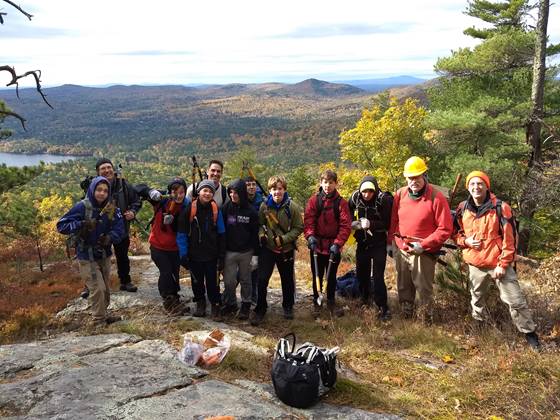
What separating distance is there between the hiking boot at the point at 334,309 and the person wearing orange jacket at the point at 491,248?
6.28 feet

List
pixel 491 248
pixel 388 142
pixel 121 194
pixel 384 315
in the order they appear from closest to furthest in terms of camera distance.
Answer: pixel 491 248 < pixel 384 315 < pixel 121 194 < pixel 388 142

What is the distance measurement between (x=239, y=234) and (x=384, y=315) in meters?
2.24

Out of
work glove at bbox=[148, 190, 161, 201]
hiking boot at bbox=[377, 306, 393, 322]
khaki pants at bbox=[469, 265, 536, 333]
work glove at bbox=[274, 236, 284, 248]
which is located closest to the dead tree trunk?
hiking boot at bbox=[377, 306, 393, 322]

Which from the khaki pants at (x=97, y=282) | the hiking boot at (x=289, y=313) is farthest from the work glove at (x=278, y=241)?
the khaki pants at (x=97, y=282)

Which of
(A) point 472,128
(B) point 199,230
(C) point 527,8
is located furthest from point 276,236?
(C) point 527,8

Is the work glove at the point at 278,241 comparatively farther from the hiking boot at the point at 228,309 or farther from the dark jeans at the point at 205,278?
the hiking boot at the point at 228,309

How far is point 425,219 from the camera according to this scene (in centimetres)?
537

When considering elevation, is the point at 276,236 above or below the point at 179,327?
above

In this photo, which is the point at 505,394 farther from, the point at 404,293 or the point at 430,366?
the point at 404,293

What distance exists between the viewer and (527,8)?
50.3 ft

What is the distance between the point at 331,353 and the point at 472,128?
12.9 meters

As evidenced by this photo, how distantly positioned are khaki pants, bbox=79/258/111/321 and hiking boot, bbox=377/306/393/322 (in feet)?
11.8

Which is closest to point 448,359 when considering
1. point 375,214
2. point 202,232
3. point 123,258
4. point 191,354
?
point 375,214

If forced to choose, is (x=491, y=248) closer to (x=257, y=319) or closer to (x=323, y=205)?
(x=323, y=205)
